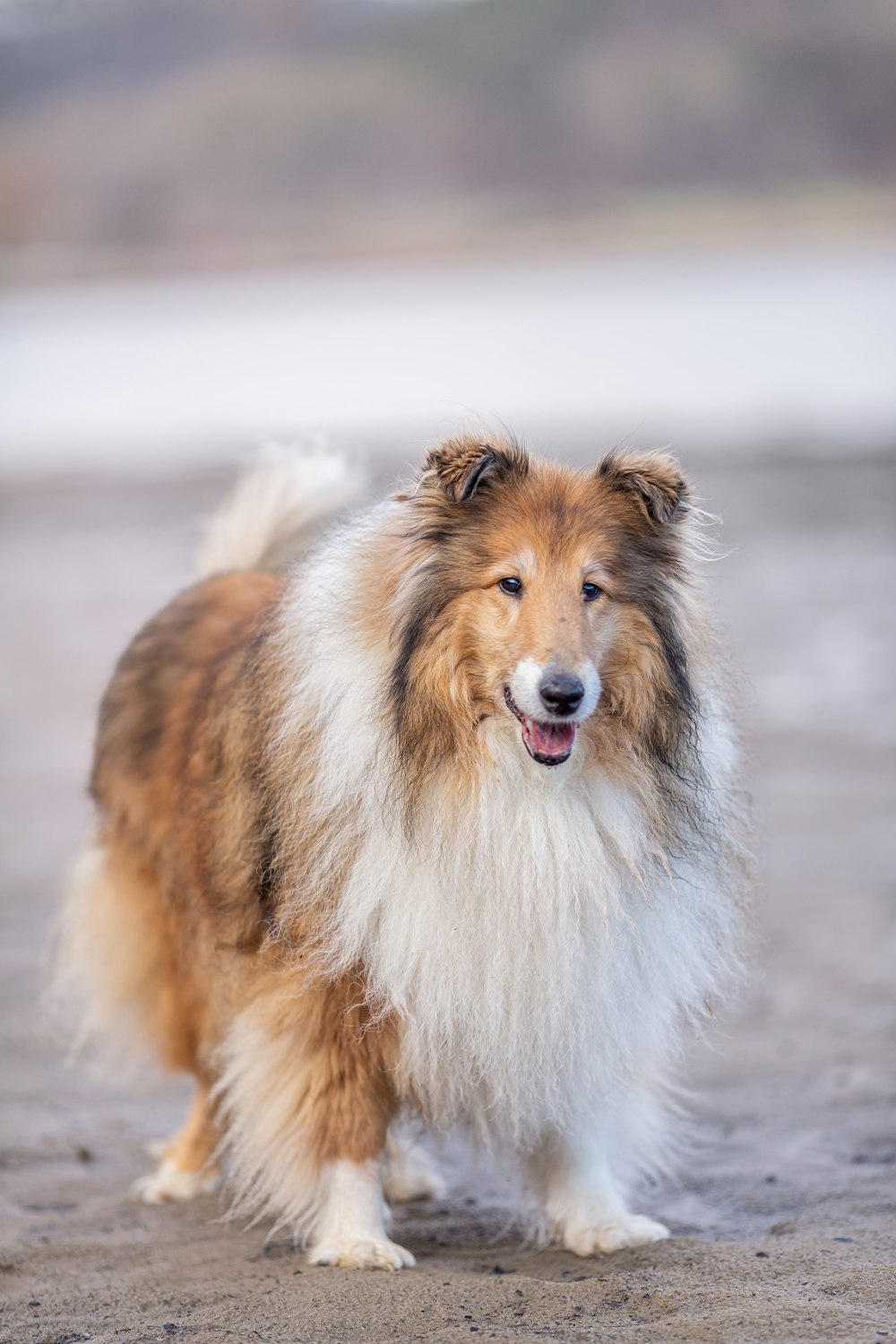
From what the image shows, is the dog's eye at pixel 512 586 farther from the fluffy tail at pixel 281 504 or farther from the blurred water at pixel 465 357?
the blurred water at pixel 465 357

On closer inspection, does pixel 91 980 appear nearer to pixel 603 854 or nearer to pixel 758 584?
pixel 603 854

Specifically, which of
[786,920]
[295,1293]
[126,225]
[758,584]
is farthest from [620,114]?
[295,1293]

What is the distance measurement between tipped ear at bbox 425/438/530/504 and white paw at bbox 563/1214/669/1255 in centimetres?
180

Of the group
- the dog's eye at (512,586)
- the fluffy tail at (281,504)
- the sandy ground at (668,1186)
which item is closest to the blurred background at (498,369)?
the sandy ground at (668,1186)

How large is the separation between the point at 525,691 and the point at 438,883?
0.50 metres

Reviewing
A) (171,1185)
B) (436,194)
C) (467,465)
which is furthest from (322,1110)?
(436,194)

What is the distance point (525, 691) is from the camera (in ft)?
10.5

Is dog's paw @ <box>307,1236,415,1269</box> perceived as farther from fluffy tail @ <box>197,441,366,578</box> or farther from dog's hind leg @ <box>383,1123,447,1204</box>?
fluffy tail @ <box>197,441,366,578</box>

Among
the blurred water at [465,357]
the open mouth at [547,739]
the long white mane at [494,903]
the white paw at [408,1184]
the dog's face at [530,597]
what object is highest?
the blurred water at [465,357]

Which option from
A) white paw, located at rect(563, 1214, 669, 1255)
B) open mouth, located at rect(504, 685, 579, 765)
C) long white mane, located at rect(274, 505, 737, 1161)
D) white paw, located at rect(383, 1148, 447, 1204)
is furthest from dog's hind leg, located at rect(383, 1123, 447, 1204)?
open mouth, located at rect(504, 685, 579, 765)

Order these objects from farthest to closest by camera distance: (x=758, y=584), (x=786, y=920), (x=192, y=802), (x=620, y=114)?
(x=620, y=114)
(x=758, y=584)
(x=786, y=920)
(x=192, y=802)

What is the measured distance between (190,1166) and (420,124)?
4382cm

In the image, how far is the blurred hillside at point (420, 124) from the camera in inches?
1569

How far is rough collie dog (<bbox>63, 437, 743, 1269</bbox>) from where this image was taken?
132 inches
